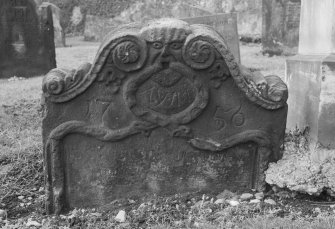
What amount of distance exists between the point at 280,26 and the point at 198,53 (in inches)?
387

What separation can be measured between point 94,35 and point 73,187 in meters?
17.2

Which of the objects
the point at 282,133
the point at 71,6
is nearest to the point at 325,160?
the point at 282,133

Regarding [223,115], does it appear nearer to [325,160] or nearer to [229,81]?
[229,81]

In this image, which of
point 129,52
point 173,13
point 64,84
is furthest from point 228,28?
point 173,13

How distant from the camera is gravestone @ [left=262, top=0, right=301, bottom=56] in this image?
12289mm

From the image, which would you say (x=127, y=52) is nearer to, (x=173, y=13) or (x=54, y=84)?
(x=54, y=84)

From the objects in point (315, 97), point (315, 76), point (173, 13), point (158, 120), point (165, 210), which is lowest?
point (165, 210)

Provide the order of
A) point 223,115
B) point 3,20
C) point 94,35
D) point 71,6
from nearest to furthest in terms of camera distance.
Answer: point 223,115, point 3,20, point 94,35, point 71,6

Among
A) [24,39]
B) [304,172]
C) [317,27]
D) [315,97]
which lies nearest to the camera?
[304,172]

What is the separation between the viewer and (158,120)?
3.45 m

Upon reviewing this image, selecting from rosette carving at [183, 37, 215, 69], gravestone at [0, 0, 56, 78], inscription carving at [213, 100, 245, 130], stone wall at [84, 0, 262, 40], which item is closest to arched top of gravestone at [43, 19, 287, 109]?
rosette carving at [183, 37, 215, 69]

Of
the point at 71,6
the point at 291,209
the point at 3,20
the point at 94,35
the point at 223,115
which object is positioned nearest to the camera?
the point at 291,209

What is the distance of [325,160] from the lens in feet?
11.6

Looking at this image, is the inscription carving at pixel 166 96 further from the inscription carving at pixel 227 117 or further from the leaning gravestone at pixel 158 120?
the inscription carving at pixel 227 117
